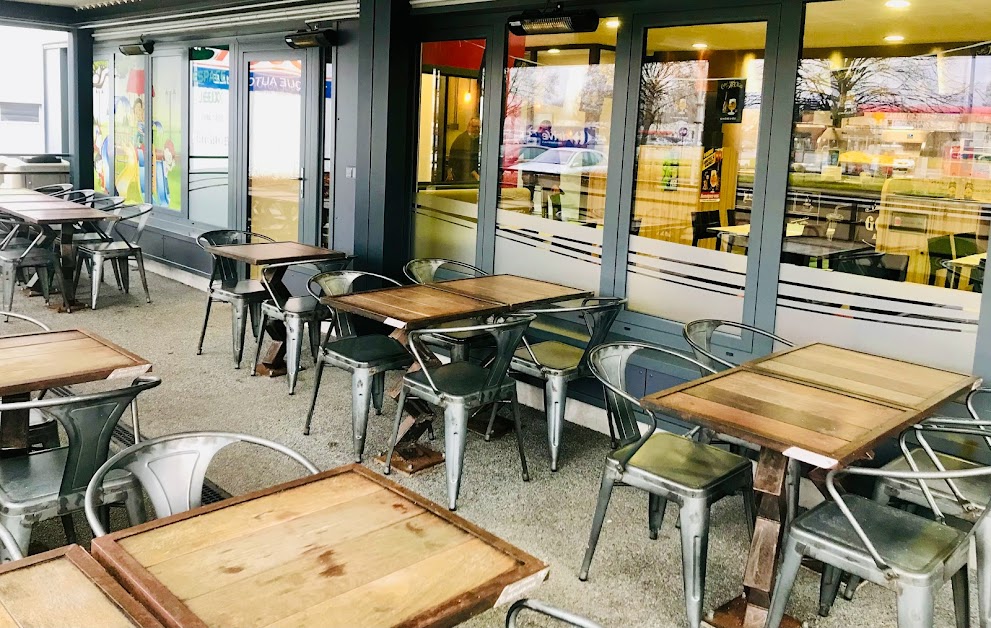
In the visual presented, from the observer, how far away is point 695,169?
4688 millimetres

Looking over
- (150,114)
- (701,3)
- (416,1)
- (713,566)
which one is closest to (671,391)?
(713,566)

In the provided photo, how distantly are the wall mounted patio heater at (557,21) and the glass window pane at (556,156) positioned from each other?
19cm

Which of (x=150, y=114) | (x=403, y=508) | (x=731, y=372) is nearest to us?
(x=403, y=508)

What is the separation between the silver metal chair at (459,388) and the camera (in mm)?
3842

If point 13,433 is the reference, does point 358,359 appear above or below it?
above

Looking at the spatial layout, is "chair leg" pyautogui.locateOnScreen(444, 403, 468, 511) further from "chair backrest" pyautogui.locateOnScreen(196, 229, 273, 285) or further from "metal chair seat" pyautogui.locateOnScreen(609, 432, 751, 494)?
"chair backrest" pyautogui.locateOnScreen(196, 229, 273, 285)

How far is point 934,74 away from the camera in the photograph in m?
3.83

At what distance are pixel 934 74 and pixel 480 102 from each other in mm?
2817

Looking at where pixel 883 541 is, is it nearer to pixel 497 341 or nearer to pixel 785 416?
pixel 785 416

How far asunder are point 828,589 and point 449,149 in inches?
155

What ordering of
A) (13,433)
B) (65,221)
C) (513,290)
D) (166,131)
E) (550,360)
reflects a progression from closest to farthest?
(13,433) < (550,360) < (513,290) < (65,221) < (166,131)

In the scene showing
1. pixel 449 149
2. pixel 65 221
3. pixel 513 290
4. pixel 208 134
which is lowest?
pixel 513 290

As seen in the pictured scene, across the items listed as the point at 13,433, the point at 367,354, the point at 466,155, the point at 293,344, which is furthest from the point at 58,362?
the point at 466,155

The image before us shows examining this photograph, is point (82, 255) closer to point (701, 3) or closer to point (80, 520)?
point (80, 520)
